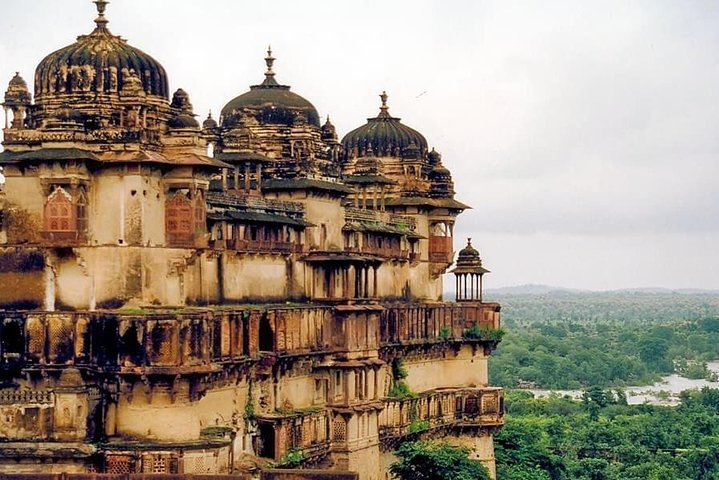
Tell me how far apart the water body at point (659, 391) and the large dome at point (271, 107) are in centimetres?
6492

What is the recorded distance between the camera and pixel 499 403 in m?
69.1

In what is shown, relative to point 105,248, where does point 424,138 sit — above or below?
above

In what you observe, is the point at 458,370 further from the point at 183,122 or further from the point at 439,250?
the point at 183,122

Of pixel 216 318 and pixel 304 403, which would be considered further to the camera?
pixel 304 403

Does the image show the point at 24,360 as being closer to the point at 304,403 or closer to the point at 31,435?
the point at 31,435

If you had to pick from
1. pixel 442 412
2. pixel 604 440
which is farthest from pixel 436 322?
pixel 604 440

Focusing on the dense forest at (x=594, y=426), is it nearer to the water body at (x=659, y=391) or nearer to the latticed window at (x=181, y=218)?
the water body at (x=659, y=391)

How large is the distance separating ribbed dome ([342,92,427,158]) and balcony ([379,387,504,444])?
348 inches

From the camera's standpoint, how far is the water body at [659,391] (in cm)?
13375

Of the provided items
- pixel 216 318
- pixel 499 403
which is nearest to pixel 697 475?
pixel 499 403

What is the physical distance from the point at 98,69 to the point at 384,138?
2182cm

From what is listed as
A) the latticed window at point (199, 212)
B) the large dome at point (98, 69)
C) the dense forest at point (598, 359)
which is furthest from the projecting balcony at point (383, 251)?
the dense forest at point (598, 359)

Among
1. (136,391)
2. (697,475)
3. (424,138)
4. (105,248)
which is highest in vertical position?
(424,138)

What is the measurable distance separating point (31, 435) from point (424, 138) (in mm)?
27483
